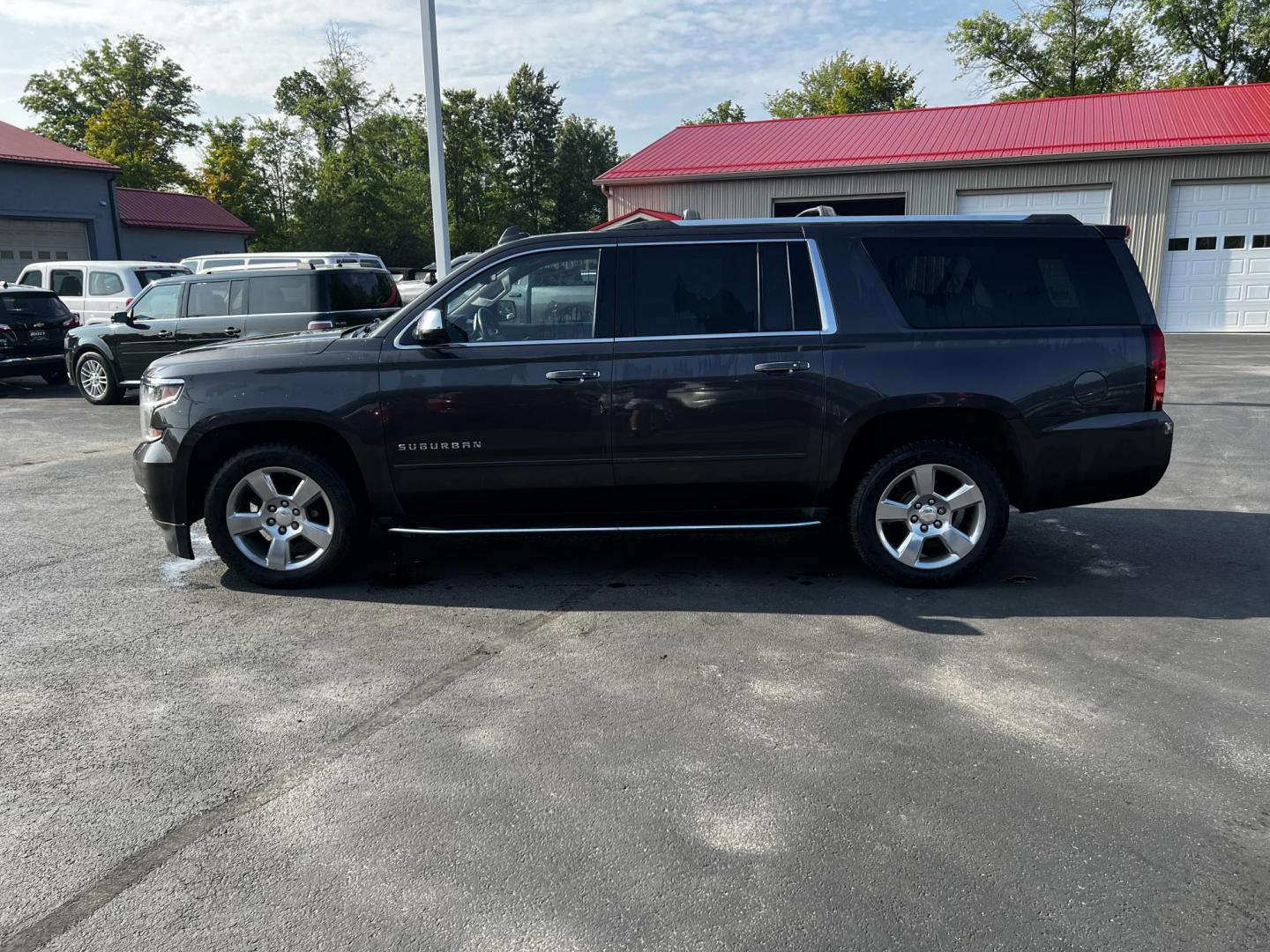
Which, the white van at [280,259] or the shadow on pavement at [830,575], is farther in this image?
the white van at [280,259]

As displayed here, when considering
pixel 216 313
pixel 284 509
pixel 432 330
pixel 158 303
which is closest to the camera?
pixel 432 330

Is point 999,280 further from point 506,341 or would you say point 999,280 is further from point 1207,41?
point 1207,41

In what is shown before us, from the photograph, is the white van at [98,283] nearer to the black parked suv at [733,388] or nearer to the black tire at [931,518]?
the black parked suv at [733,388]

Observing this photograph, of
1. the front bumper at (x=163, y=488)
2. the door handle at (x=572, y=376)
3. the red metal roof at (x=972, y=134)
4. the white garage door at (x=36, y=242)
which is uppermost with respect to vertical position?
the red metal roof at (x=972, y=134)

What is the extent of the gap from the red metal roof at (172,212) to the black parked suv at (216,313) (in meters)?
24.7

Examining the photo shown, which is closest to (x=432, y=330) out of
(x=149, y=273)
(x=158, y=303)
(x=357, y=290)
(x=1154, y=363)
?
(x=1154, y=363)

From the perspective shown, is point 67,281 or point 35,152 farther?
point 35,152

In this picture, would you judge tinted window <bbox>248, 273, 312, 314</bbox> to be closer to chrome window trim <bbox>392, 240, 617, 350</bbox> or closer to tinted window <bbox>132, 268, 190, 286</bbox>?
tinted window <bbox>132, 268, 190, 286</bbox>

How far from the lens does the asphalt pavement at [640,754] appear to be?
2566mm

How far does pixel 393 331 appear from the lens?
516cm

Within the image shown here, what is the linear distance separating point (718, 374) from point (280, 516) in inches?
100

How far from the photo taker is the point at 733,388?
16.5ft

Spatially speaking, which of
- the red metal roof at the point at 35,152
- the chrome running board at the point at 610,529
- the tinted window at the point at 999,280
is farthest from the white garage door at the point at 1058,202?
the red metal roof at the point at 35,152

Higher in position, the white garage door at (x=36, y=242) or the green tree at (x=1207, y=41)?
the green tree at (x=1207, y=41)
